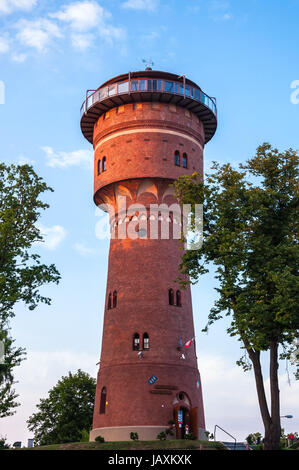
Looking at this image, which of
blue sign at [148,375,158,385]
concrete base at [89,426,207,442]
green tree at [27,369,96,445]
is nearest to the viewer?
concrete base at [89,426,207,442]

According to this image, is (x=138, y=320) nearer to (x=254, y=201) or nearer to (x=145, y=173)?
(x=145, y=173)

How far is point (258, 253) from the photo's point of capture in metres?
28.0

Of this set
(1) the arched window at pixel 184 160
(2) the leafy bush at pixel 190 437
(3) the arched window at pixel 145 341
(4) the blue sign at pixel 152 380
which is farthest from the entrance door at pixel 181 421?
(1) the arched window at pixel 184 160

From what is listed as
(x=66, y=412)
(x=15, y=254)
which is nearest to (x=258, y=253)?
(x=15, y=254)

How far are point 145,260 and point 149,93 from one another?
12.7 meters

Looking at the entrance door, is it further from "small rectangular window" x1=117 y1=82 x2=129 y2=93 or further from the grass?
"small rectangular window" x1=117 y1=82 x2=129 y2=93

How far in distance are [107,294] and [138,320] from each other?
4063 mm

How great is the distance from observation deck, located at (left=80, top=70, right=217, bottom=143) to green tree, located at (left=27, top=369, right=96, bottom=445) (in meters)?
28.5

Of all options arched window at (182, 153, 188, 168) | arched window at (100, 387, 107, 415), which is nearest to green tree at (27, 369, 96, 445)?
arched window at (100, 387, 107, 415)

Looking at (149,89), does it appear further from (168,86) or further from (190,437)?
(190,437)

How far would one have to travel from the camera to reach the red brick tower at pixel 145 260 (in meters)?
38.2

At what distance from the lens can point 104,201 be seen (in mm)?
45406

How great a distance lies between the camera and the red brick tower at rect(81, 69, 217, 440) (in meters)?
38.2
